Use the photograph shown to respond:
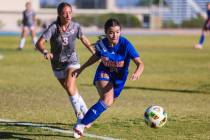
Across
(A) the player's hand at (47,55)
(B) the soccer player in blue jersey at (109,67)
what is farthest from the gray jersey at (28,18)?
(B) the soccer player in blue jersey at (109,67)

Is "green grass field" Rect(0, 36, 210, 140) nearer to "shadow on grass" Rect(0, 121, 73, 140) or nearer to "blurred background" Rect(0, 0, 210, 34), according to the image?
"shadow on grass" Rect(0, 121, 73, 140)

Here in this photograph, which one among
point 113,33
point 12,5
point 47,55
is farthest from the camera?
point 12,5

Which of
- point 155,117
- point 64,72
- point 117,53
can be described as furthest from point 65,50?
point 155,117

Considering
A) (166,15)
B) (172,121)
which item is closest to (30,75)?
(172,121)

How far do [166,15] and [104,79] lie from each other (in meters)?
64.0

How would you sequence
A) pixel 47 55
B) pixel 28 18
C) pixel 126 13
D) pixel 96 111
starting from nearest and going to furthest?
pixel 96 111 < pixel 47 55 < pixel 28 18 < pixel 126 13

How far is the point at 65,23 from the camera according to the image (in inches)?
355

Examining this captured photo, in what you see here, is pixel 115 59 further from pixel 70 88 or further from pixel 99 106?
pixel 70 88

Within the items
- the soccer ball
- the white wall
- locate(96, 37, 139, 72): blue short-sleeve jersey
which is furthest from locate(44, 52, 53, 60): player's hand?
the white wall

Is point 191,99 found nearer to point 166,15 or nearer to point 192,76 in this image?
point 192,76

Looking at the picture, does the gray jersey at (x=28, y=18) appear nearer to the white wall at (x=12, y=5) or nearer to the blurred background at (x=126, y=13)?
the blurred background at (x=126, y=13)

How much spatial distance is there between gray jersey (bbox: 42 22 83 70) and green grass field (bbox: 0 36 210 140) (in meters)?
1.03

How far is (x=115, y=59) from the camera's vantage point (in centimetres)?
823

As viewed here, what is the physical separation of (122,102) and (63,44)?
3428 millimetres
